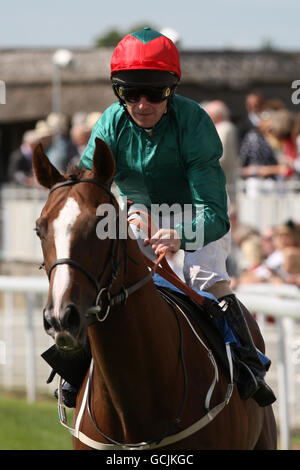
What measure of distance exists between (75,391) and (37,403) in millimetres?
4272

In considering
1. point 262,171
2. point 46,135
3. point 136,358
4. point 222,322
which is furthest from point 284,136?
point 136,358

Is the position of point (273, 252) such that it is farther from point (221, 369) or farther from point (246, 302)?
point (221, 369)

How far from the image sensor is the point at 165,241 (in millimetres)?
3988

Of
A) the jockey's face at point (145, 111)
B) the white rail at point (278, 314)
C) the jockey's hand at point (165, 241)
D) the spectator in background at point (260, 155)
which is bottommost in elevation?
the white rail at point (278, 314)

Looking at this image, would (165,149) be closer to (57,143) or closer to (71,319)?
(71,319)

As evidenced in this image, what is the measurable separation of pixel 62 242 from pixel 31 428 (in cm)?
433

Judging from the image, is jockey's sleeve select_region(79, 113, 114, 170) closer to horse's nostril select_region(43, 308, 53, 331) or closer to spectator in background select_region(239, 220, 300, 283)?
horse's nostril select_region(43, 308, 53, 331)

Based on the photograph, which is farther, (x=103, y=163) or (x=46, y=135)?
(x=46, y=135)

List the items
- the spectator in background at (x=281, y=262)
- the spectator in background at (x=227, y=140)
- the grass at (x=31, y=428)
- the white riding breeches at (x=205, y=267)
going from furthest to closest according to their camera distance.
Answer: the spectator in background at (x=227, y=140) < the spectator in background at (x=281, y=262) < the grass at (x=31, y=428) < the white riding breeches at (x=205, y=267)

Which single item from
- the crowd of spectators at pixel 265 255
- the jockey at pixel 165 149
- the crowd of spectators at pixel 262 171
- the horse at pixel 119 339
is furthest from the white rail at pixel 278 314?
the horse at pixel 119 339

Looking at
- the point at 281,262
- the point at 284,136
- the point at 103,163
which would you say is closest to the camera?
the point at 103,163

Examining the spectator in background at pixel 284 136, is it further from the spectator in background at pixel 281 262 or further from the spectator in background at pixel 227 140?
the spectator in background at pixel 281 262

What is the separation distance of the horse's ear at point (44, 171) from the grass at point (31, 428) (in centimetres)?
360

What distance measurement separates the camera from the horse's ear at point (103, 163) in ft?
12.1
